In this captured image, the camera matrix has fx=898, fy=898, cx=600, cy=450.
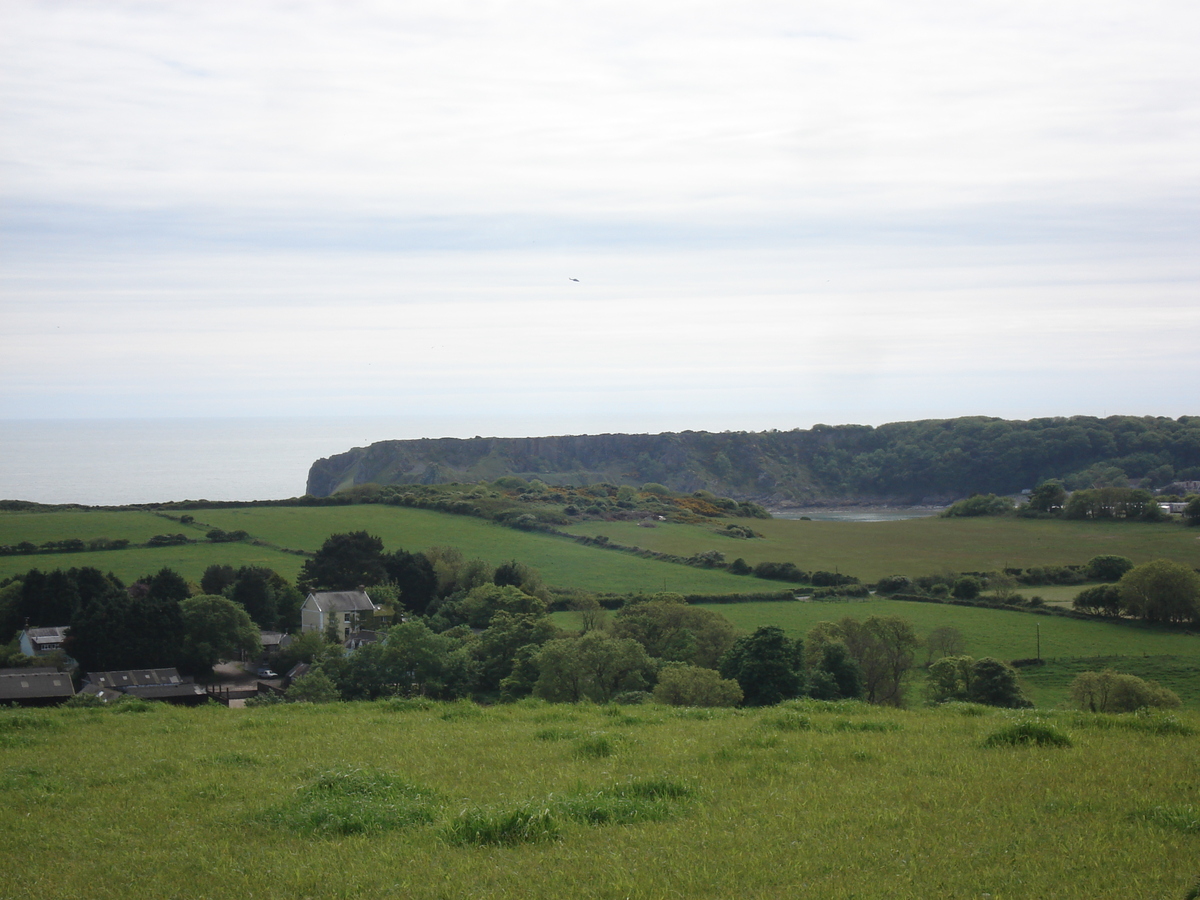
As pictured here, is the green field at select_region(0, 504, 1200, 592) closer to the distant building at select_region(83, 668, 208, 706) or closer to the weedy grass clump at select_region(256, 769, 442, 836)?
the distant building at select_region(83, 668, 208, 706)

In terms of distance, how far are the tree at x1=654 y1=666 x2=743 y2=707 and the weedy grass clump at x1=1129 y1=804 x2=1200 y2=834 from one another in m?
20.8

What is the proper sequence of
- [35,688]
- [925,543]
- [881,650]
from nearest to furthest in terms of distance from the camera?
[35,688]
[881,650]
[925,543]

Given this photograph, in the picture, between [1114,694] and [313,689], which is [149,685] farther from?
[1114,694]

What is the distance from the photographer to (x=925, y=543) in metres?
81.4

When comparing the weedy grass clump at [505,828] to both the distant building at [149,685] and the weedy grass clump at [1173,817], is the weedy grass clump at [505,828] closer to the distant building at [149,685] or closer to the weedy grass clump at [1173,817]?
the weedy grass clump at [1173,817]

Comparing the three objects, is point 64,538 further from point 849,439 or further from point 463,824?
point 849,439

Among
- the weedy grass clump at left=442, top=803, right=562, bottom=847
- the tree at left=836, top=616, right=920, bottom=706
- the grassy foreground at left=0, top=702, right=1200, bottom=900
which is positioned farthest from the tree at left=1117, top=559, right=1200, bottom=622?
the weedy grass clump at left=442, top=803, right=562, bottom=847

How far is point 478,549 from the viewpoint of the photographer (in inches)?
2813

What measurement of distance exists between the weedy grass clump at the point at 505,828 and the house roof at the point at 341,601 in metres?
49.6

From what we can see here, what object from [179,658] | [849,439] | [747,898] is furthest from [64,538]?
[849,439]

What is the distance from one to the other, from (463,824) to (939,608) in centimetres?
5436

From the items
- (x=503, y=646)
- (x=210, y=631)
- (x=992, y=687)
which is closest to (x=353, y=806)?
(x=992, y=687)

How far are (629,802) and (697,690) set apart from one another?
67.2 feet

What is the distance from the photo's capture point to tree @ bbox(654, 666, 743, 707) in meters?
27.8
